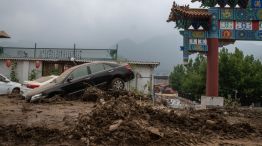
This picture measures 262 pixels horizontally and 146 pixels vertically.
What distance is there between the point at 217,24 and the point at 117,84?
935cm

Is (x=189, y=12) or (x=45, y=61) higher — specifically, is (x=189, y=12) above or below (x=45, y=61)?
above

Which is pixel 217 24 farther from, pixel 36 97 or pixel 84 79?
pixel 36 97

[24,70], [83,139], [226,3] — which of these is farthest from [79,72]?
[24,70]

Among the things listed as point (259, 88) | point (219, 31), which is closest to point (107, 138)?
point (219, 31)

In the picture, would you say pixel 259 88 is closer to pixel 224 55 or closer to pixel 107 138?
pixel 224 55

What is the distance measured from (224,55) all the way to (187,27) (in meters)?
21.9

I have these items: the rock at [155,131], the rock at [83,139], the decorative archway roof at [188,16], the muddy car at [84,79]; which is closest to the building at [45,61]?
the decorative archway roof at [188,16]

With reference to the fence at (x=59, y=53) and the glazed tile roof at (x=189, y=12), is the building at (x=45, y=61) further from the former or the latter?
the glazed tile roof at (x=189, y=12)

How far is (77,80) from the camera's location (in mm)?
18484

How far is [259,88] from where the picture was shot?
45562 millimetres

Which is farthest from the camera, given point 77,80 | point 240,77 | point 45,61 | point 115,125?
point 240,77

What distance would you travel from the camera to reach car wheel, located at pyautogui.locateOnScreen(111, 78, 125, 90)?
19031 mm

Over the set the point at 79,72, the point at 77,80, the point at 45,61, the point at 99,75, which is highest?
the point at 45,61

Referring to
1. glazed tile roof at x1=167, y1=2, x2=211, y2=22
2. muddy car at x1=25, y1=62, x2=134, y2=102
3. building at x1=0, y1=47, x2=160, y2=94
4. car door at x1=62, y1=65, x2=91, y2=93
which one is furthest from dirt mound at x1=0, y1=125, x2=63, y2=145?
building at x1=0, y1=47, x2=160, y2=94
